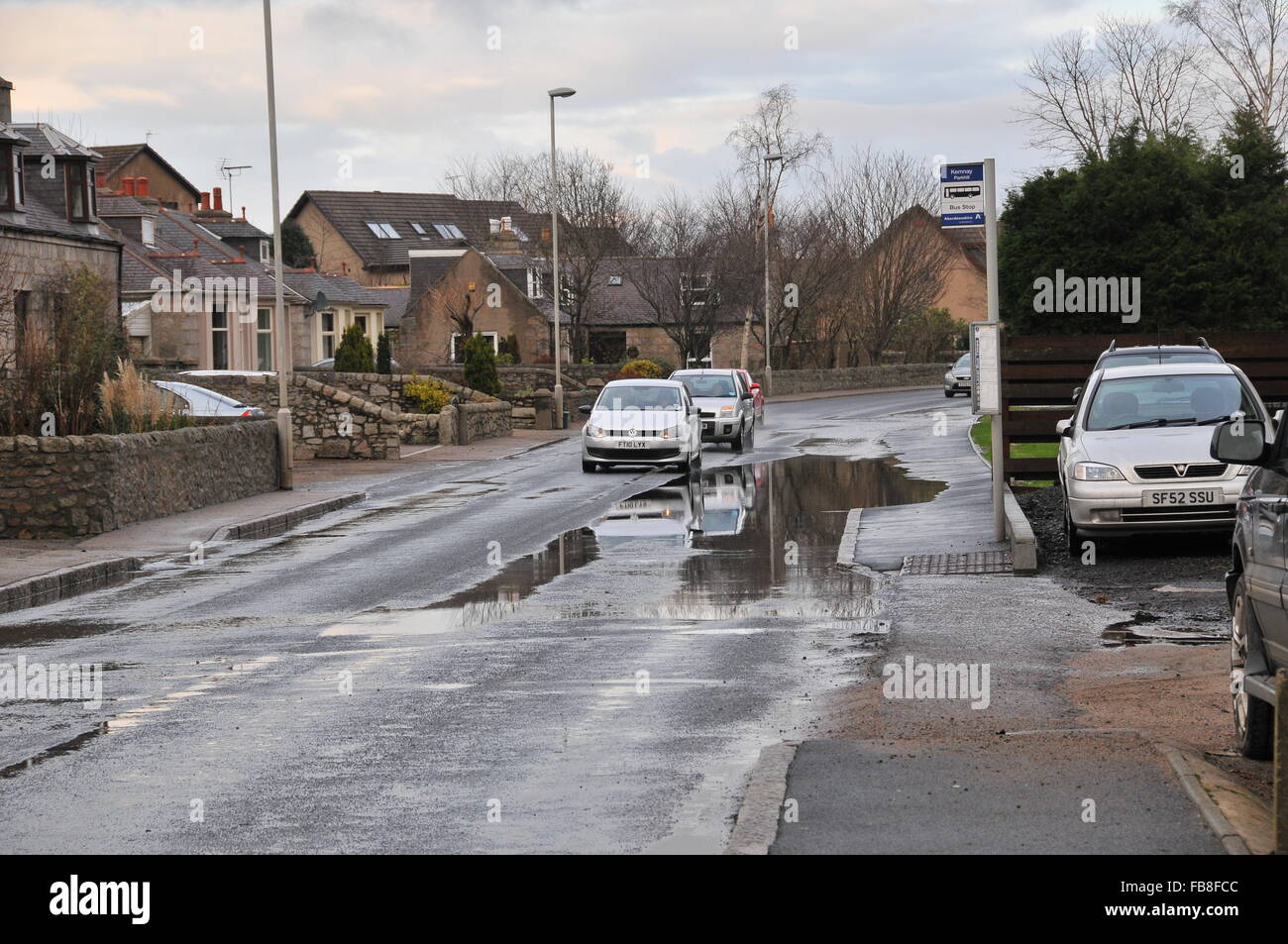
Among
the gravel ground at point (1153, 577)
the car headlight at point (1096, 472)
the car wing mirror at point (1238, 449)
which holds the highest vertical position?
the car wing mirror at point (1238, 449)

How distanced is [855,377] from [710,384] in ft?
113

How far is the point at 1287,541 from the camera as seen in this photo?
6.70 metres

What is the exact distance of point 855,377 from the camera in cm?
6969

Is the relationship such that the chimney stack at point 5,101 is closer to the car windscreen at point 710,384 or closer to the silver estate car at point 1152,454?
the car windscreen at point 710,384

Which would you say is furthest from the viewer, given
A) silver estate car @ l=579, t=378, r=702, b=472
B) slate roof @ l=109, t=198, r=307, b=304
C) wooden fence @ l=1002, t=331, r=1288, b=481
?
slate roof @ l=109, t=198, r=307, b=304

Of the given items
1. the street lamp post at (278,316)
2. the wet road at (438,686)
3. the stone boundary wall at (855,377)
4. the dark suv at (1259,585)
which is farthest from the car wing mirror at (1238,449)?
the stone boundary wall at (855,377)

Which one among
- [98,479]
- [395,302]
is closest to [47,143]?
[98,479]

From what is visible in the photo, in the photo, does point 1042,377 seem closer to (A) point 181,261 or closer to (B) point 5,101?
(B) point 5,101

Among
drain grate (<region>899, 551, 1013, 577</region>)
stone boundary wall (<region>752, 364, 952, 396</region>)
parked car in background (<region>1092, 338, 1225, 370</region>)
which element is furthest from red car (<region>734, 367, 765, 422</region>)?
drain grate (<region>899, 551, 1013, 577</region>)

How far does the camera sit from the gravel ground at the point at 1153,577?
1148 centimetres

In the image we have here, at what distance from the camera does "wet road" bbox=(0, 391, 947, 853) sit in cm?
680

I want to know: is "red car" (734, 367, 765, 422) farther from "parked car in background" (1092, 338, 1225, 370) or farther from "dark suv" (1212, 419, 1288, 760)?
"dark suv" (1212, 419, 1288, 760)

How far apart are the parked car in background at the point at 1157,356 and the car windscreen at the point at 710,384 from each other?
17.8 metres

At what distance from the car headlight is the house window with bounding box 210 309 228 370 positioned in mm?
38558
